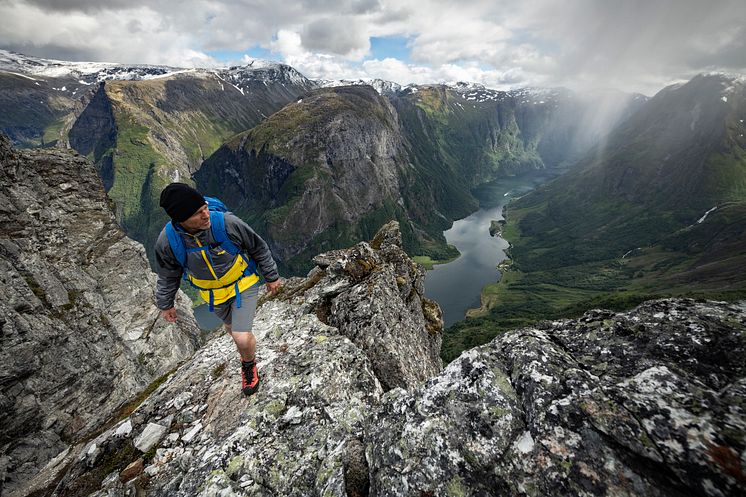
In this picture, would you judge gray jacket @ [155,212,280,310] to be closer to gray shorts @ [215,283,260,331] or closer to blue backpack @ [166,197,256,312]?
blue backpack @ [166,197,256,312]

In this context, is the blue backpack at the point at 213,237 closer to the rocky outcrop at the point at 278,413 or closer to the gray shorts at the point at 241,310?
the gray shorts at the point at 241,310

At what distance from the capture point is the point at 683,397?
545 cm

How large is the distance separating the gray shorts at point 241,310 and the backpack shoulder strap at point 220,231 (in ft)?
5.24

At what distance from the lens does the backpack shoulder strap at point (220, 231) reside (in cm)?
867

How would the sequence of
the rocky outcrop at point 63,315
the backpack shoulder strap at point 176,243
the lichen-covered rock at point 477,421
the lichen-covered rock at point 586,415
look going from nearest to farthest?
the lichen-covered rock at point 586,415, the lichen-covered rock at point 477,421, the backpack shoulder strap at point 176,243, the rocky outcrop at point 63,315

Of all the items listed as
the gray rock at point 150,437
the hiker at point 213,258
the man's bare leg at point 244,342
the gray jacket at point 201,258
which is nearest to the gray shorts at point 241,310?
the hiker at point 213,258

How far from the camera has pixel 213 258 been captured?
8914mm

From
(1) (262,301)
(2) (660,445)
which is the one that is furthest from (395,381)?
(1) (262,301)

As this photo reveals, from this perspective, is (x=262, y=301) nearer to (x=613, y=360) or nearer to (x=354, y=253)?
(x=354, y=253)

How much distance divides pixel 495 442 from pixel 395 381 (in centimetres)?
701

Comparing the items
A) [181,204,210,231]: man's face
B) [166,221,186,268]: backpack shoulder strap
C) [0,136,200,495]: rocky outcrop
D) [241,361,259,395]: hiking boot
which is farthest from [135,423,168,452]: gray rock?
[181,204,210,231]: man's face

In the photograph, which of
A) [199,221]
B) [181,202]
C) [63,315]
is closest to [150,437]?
[199,221]

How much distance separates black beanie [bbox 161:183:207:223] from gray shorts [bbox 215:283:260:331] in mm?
2925

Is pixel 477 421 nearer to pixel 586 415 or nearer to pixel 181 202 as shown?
pixel 586 415
